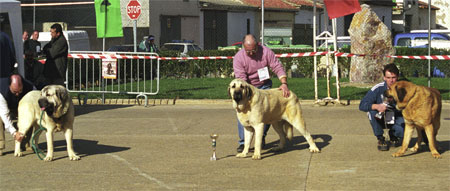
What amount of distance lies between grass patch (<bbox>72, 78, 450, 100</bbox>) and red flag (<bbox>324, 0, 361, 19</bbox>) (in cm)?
228

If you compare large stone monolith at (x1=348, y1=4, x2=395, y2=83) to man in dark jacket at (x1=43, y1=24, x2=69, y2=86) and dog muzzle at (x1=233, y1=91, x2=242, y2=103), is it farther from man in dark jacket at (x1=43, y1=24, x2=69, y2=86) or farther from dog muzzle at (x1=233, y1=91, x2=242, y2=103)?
dog muzzle at (x1=233, y1=91, x2=242, y2=103)

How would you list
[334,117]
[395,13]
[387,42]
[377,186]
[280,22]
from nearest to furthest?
[377,186] < [334,117] < [387,42] < [280,22] < [395,13]

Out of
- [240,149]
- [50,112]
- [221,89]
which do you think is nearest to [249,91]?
[240,149]

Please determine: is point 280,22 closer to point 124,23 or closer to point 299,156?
point 124,23

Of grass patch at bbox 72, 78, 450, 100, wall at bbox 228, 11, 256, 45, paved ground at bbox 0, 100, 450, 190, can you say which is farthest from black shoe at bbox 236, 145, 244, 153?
wall at bbox 228, 11, 256, 45

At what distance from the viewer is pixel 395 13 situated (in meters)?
56.1

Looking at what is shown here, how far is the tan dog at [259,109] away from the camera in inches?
389

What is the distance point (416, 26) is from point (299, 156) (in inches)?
1932

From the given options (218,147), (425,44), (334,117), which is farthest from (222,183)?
(425,44)

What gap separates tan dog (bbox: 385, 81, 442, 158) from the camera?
9719 millimetres

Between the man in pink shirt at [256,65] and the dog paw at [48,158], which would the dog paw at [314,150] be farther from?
the dog paw at [48,158]

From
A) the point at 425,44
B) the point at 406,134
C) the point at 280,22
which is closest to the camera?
the point at 406,134

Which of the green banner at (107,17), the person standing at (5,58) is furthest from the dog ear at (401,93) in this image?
the green banner at (107,17)

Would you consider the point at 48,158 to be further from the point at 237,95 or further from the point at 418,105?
the point at 418,105
